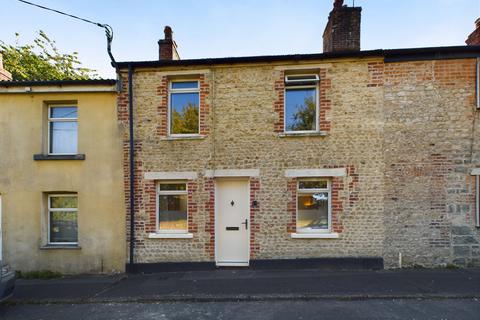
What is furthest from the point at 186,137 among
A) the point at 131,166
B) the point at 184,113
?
the point at 131,166

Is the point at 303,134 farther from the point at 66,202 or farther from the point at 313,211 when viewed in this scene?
the point at 66,202

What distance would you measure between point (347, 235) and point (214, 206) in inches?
147

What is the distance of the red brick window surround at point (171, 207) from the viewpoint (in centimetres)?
740

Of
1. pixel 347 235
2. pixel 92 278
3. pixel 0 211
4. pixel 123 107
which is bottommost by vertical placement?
pixel 92 278

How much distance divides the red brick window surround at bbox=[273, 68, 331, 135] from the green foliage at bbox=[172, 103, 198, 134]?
7.68ft

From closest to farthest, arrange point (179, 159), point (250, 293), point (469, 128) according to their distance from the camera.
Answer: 1. point (250, 293)
2. point (469, 128)
3. point (179, 159)

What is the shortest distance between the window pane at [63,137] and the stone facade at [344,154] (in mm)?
1596

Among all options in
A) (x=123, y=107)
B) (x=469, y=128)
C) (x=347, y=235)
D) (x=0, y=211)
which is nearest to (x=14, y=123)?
(x=0, y=211)

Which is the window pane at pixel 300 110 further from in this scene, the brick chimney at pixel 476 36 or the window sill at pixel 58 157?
the window sill at pixel 58 157

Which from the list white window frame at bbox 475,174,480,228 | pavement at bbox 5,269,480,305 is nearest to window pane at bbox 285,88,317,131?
pavement at bbox 5,269,480,305

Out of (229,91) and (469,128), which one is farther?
(229,91)

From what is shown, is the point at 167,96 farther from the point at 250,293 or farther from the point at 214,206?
the point at 250,293

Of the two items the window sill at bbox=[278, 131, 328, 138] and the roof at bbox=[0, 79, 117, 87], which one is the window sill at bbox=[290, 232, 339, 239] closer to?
the window sill at bbox=[278, 131, 328, 138]

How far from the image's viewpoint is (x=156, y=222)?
24.5 ft
